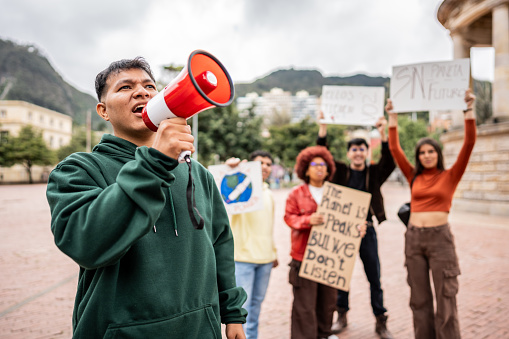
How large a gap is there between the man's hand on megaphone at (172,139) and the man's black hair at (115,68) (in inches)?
20.5

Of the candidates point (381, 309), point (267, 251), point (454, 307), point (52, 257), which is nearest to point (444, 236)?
point (454, 307)

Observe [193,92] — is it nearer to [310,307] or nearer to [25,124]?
[310,307]

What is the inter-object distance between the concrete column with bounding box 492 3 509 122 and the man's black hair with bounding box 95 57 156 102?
1645 centimetres

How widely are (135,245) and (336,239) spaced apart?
9.12 feet

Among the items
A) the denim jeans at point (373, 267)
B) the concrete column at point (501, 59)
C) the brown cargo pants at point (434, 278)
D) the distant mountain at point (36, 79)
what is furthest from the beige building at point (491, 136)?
the distant mountain at point (36, 79)

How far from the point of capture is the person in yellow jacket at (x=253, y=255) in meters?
3.37

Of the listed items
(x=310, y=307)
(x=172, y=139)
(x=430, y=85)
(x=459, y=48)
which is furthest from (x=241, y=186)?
(x=459, y=48)

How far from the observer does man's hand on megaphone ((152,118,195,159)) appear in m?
1.08

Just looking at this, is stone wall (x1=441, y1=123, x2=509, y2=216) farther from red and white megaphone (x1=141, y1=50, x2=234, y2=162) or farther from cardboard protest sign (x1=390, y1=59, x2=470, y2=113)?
red and white megaphone (x1=141, y1=50, x2=234, y2=162)

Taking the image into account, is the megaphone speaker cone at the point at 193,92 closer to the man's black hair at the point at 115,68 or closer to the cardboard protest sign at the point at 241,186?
the man's black hair at the point at 115,68

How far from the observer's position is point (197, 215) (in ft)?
4.17

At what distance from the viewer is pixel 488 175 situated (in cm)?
1437

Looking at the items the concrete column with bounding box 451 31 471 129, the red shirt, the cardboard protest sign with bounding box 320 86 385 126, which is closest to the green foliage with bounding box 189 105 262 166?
the concrete column with bounding box 451 31 471 129

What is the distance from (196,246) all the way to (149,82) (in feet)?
2.36
